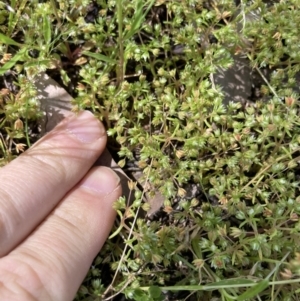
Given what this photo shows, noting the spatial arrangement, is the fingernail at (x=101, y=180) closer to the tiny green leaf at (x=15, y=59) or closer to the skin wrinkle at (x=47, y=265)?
the skin wrinkle at (x=47, y=265)

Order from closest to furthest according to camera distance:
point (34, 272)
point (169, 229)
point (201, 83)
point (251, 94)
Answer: point (34, 272) → point (169, 229) → point (201, 83) → point (251, 94)

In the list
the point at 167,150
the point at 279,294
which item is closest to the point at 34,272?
the point at 167,150

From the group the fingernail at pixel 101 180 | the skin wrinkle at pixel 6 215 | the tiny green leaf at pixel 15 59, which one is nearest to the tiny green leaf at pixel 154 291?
the fingernail at pixel 101 180

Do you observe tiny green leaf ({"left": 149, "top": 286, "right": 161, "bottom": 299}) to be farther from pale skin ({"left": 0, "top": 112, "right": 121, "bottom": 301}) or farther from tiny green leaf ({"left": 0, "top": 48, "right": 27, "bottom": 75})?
tiny green leaf ({"left": 0, "top": 48, "right": 27, "bottom": 75})

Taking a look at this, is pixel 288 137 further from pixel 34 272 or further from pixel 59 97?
pixel 34 272

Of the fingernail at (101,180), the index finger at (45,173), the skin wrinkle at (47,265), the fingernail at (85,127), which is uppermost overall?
the fingernail at (85,127)

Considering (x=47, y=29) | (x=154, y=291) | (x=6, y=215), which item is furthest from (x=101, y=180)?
(x=47, y=29)
